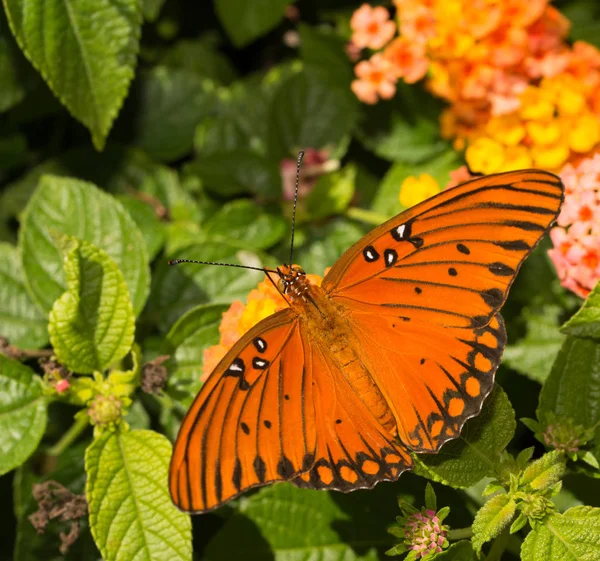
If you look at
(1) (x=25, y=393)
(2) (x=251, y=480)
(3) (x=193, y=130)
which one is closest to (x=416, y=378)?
(2) (x=251, y=480)

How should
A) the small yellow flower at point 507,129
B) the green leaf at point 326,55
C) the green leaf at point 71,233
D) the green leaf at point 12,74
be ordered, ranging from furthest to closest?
1. the green leaf at point 326,55
2. the green leaf at point 12,74
3. the small yellow flower at point 507,129
4. the green leaf at point 71,233

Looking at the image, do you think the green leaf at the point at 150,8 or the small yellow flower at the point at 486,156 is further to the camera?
the green leaf at the point at 150,8

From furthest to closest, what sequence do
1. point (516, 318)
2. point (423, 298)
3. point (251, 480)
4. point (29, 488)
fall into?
1. point (516, 318)
2. point (29, 488)
3. point (423, 298)
4. point (251, 480)

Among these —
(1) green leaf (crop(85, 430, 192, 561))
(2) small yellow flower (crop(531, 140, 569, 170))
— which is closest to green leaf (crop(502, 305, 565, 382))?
(2) small yellow flower (crop(531, 140, 569, 170))

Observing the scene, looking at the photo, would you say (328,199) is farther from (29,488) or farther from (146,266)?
(29,488)

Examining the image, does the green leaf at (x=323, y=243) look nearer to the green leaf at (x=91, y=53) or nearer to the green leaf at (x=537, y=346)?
the green leaf at (x=537, y=346)

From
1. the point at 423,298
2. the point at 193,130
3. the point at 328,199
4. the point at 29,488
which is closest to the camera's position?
the point at 423,298

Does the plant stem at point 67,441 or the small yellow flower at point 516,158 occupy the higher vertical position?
the small yellow flower at point 516,158

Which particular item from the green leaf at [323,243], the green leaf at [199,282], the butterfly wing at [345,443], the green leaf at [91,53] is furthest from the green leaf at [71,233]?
the butterfly wing at [345,443]
